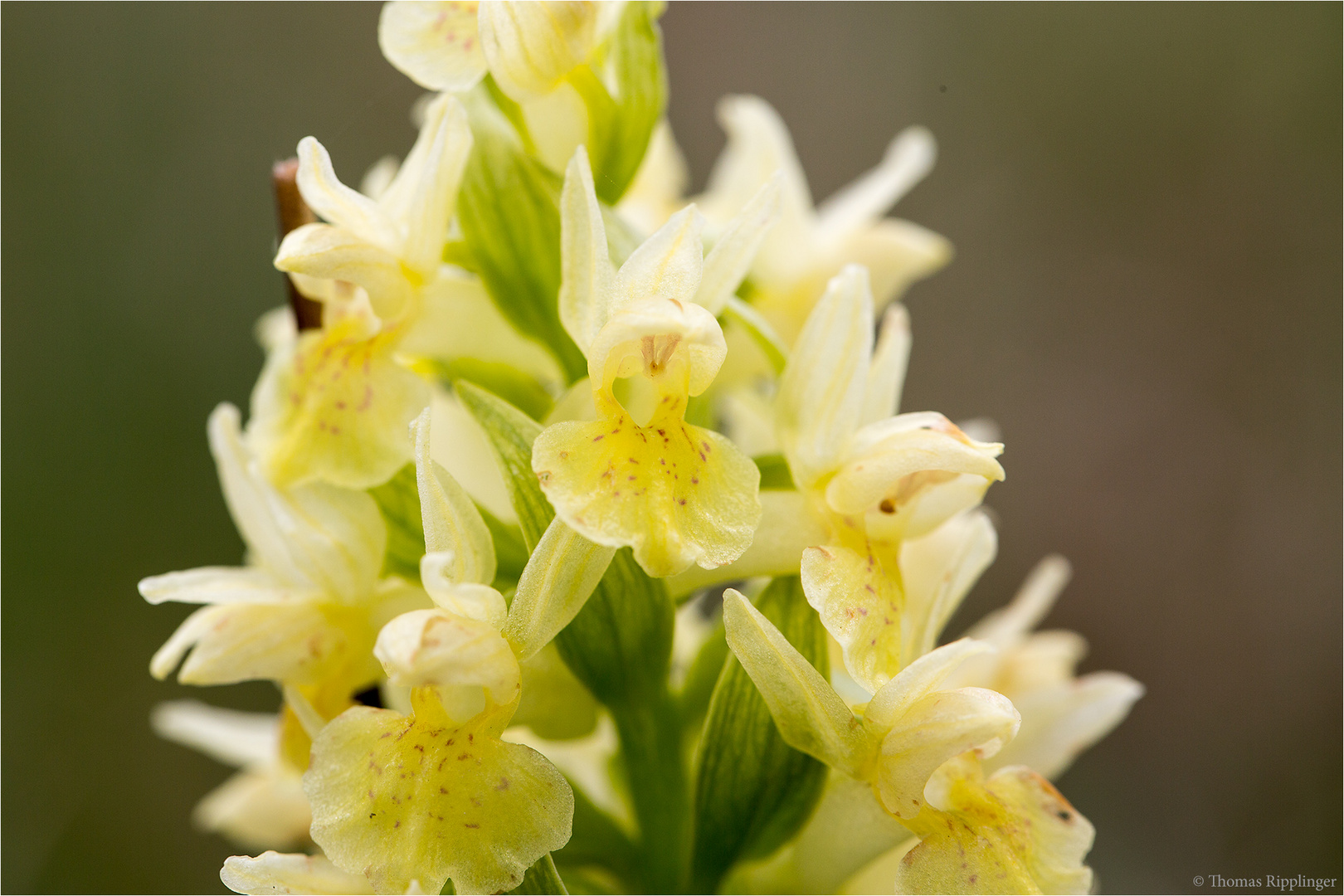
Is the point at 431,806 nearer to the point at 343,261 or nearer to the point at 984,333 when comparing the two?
the point at 343,261

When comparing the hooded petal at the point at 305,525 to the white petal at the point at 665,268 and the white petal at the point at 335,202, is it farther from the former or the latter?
the white petal at the point at 665,268

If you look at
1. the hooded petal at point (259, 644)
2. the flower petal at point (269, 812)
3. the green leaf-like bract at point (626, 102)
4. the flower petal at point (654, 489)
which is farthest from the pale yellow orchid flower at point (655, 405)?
the flower petal at point (269, 812)

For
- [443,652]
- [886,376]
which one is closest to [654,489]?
[443,652]

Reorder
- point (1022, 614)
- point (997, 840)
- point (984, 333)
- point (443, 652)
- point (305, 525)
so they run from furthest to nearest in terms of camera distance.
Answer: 1. point (984, 333)
2. point (1022, 614)
3. point (305, 525)
4. point (997, 840)
5. point (443, 652)

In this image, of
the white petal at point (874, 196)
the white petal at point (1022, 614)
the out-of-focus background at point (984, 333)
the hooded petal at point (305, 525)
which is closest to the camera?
the hooded petal at point (305, 525)

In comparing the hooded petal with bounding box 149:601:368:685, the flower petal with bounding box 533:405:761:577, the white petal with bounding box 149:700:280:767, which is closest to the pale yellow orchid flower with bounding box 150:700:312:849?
the white petal with bounding box 149:700:280:767

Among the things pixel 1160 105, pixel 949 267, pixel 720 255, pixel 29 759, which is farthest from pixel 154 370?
pixel 1160 105
